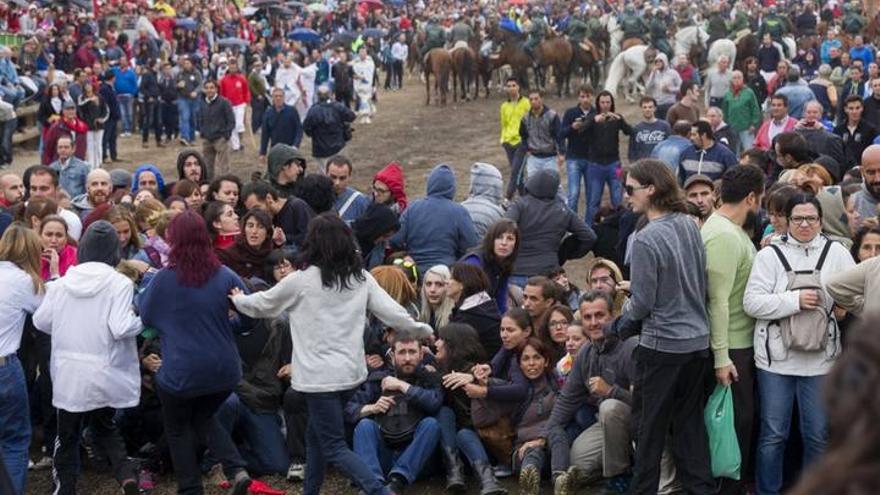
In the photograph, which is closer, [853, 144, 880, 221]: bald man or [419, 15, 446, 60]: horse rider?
[853, 144, 880, 221]: bald man

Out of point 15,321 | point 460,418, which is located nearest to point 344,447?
point 460,418

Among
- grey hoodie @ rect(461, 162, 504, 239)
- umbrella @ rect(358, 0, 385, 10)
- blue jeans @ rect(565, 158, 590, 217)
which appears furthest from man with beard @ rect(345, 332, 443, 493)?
umbrella @ rect(358, 0, 385, 10)

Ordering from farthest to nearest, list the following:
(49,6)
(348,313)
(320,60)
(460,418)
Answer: (49,6), (320,60), (460,418), (348,313)

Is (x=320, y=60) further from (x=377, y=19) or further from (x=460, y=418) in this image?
(x=460, y=418)

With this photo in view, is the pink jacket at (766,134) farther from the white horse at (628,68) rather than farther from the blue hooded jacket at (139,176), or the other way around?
the white horse at (628,68)

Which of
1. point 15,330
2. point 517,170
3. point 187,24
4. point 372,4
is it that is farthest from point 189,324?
point 372,4

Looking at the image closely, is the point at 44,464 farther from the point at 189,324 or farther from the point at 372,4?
the point at 372,4

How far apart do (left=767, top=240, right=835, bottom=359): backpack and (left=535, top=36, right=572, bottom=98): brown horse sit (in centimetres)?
2050

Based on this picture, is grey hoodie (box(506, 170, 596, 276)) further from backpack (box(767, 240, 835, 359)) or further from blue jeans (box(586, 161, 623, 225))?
blue jeans (box(586, 161, 623, 225))

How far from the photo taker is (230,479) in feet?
22.3

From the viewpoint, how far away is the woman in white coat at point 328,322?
6.14 m

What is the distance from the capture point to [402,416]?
721cm

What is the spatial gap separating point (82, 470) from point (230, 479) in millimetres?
1265

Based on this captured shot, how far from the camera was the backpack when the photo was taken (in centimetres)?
613
